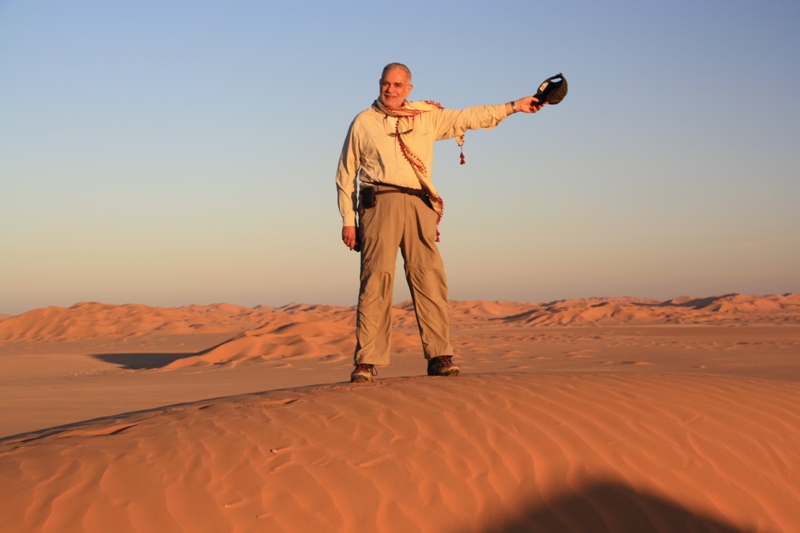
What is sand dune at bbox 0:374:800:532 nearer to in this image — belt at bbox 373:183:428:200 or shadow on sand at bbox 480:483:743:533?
shadow on sand at bbox 480:483:743:533

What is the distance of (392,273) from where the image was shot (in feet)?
15.5

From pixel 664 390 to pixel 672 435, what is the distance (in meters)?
0.77

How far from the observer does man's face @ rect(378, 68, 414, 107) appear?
4.72m

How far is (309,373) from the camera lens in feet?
35.9

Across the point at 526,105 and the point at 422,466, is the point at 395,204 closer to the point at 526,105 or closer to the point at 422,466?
the point at 526,105

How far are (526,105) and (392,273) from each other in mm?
1324

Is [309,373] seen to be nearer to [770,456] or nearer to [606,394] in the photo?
[606,394]

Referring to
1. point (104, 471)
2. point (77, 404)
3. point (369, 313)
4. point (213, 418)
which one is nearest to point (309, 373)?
point (77, 404)

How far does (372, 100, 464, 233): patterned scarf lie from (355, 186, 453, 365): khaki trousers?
0.09 meters

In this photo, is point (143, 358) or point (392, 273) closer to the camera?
point (392, 273)

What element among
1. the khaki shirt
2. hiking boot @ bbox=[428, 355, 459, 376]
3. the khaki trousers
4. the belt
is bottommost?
hiking boot @ bbox=[428, 355, 459, 376]

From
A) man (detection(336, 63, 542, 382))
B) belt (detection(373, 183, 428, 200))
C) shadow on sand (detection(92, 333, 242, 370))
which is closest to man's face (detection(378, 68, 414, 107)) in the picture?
man (detection(336, 63, 542, 382))

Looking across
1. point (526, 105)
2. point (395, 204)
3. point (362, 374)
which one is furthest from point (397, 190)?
point (362, 374)

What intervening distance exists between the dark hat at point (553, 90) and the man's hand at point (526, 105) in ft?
0.24
